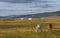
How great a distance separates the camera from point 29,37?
19719 millimetres

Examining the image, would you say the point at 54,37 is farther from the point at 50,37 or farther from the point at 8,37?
the point at 8,37

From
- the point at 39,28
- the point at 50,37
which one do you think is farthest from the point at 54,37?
the point at 39,28

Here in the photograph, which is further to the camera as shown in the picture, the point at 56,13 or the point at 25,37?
the point at 56,13

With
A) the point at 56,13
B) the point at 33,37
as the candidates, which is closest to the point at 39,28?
the point at 33,37

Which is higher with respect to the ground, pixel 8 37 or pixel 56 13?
pixel 56 13

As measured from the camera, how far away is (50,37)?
19391 mm

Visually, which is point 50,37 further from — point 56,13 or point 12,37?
point 56,13

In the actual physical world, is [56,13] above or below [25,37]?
above

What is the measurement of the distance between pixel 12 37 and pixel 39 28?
7892 mm

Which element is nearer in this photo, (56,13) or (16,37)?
(16,37)

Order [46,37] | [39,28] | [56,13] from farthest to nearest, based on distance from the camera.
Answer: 1. [56,13]
2. [39,28]
3. [46,37]

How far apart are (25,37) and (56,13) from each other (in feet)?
484

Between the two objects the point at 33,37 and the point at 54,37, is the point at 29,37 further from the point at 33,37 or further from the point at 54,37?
the point at 54,37

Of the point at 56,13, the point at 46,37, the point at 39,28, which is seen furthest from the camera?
the point at 56,13
